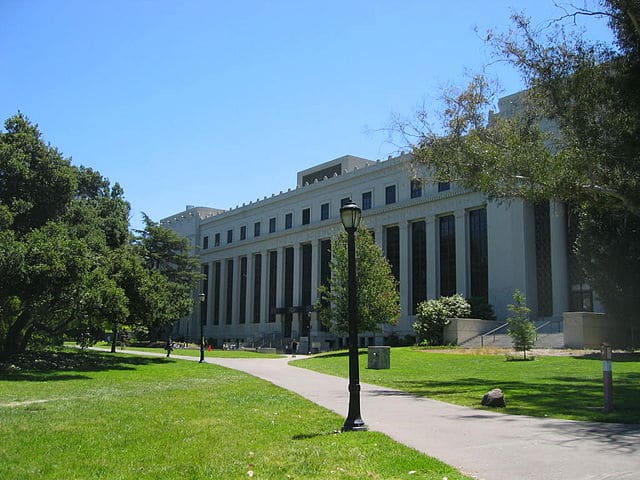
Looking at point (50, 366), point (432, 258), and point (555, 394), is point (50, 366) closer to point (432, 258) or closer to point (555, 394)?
point (555, 394)

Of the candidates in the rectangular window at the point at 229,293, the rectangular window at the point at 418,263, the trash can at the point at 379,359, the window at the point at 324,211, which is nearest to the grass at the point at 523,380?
the trash can at the point at 379,359

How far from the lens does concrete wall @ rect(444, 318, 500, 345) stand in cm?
4291

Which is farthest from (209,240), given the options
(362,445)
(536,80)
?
(362,445)

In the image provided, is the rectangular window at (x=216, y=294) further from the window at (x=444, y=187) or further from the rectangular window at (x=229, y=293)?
the window at (x=444, y=187)

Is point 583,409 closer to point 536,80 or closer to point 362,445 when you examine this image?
point 362,445

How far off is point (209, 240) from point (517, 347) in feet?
226

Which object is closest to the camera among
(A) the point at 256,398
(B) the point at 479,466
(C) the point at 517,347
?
(B) the point at 479,466

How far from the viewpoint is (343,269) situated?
1570 inches

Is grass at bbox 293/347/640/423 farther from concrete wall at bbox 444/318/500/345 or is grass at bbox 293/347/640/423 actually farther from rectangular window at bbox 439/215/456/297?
rectangular window at bbox 439/215/456/297

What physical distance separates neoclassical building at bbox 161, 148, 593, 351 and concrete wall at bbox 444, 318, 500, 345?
5.20 m

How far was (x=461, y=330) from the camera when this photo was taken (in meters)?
43.3

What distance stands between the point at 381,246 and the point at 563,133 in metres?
41.6

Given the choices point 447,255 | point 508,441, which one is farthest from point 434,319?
point 508,441

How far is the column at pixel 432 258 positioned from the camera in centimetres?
5556
